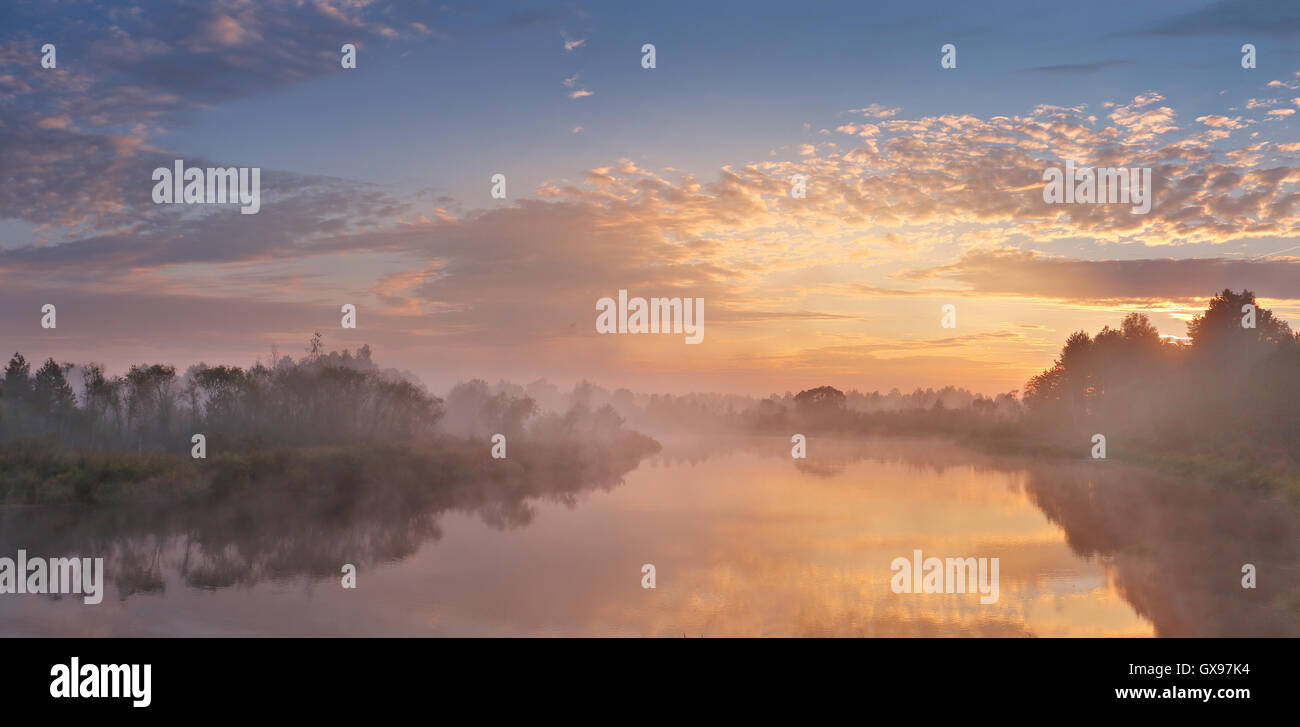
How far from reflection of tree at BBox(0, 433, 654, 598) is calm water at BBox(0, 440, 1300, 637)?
0.17 m

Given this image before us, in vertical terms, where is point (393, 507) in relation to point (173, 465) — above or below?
below

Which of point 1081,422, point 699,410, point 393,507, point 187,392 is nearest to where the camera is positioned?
point 393,507

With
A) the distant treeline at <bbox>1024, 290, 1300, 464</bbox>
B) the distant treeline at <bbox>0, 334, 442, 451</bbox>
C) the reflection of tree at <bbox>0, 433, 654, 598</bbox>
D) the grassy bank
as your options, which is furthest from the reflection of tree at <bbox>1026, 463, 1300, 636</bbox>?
the distant treeline at <bbox>0, 334, 442, 451</bbox>

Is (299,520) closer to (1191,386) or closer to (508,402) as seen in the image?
(508,402)

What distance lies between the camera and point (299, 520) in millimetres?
32531

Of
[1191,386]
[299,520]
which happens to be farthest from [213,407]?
[1191,386]

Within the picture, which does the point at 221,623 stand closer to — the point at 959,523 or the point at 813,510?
the point at 813,510

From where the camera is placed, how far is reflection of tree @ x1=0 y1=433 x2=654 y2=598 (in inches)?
951

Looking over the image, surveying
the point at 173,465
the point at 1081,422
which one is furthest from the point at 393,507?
the point at 1081,422

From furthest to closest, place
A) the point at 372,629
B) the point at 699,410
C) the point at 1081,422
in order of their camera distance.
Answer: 1. the point at 699,410
2. the point at 1081,422
3. the point at 372,629

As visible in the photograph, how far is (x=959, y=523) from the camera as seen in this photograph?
114 ft

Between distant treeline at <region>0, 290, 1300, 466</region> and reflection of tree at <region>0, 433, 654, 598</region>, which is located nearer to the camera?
reflection of tree at <region>0, 433, 654, 598</region>

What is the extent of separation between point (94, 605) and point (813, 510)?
3057 centimetres

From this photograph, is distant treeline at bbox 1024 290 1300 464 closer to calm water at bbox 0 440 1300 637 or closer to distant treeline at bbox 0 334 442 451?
calm water at bbox 0 440 1300 637
